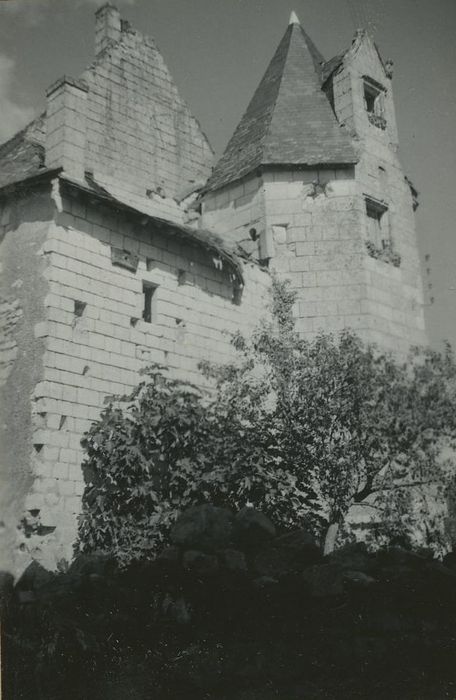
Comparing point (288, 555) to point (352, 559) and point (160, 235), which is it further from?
point (160, 235)

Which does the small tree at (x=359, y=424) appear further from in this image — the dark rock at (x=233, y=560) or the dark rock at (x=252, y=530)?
the dark rock at (x=233, y=560)

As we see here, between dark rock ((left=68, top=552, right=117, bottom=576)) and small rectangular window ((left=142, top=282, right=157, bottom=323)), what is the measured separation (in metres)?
3.77

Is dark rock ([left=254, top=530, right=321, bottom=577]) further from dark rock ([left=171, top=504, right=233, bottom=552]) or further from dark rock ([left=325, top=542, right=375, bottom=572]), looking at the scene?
dark rock ([left=171, top=504, right=233, bottom=552])

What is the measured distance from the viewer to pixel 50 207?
372 inches

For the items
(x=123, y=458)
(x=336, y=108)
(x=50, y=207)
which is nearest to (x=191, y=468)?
(x=123, y=458)

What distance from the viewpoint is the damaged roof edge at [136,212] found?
9305 mm

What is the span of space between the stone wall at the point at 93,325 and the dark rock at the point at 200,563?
76.3 inches

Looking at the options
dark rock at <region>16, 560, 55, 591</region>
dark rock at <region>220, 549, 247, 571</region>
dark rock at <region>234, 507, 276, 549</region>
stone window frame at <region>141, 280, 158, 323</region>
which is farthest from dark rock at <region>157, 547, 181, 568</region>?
stone window frame at <region>141, 280, 158, 323</region>

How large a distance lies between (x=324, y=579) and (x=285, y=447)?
2.38 m

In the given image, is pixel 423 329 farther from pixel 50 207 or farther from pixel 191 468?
pixel 50 207

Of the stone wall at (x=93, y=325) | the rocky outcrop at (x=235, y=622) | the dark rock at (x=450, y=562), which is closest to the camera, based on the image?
the rocky outcrop at (x=235, y=622)

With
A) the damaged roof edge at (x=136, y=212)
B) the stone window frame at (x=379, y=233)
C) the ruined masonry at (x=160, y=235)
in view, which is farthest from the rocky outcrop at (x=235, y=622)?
the stone window frame at (x=379, y=233)

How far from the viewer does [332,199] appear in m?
12.8

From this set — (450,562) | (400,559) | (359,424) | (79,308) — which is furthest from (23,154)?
(450,562)
